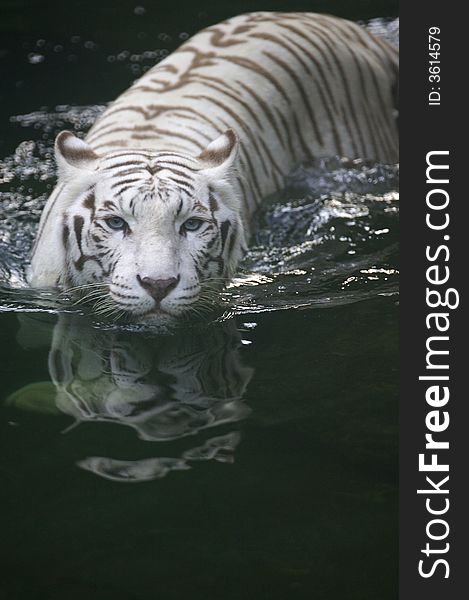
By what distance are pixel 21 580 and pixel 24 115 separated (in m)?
3.56

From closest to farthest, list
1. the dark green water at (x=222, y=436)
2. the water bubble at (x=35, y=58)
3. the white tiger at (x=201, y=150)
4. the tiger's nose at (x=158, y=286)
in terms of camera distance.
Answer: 1. the dark green water at (x=222, y=436)
2. the tiger's nose at (x=158, y=286)
3. the white tiger at (x=201, y=150)
4. the water bubble at (x=35, y=58)

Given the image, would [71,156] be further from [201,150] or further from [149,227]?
[201,150]

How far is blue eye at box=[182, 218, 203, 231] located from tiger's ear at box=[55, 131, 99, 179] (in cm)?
33

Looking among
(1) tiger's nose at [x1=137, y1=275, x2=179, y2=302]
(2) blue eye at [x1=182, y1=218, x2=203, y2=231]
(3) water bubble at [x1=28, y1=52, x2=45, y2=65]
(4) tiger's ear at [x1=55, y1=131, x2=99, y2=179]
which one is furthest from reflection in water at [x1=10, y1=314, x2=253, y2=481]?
(3) water bubble at [x1=28, y1=52, x2=45, y2=65]

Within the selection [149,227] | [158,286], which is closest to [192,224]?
[149,227]

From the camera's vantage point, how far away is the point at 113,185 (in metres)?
2.88

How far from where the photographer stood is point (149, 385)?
2.49 metres

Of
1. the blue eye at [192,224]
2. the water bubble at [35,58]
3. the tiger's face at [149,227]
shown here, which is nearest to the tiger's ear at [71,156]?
the tiger's face at [149,227]

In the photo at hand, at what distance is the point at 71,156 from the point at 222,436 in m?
1.08

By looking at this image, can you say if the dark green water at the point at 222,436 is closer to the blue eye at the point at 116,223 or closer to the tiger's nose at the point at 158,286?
the tiger's nose at the point at 158,286

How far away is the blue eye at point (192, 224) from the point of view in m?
2.85

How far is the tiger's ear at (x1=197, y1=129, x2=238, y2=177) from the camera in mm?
3055

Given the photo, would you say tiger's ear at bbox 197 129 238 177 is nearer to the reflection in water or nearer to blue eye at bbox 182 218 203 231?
blue eye at bbox 182 218 203 231

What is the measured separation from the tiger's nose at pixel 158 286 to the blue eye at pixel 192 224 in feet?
0.76
